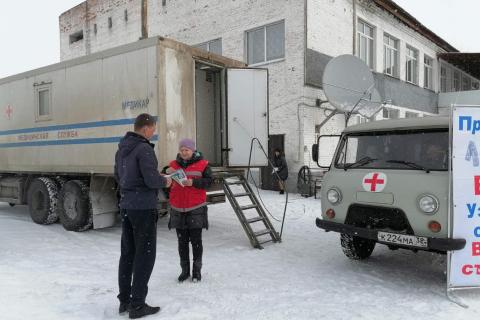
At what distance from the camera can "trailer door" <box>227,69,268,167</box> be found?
25.9ft

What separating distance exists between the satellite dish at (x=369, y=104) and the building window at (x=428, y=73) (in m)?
10.7

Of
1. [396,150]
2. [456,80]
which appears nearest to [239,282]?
[396,150]

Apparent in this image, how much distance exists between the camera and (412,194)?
4586mm

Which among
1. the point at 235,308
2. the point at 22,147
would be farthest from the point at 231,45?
the point at 235,308

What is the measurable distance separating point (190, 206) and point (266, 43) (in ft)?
37.0

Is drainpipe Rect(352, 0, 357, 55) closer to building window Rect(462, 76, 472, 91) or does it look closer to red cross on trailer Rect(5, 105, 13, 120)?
red cross on trailer Rect(5, 105, 13, 120)

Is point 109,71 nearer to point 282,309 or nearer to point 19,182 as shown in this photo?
point 19,182

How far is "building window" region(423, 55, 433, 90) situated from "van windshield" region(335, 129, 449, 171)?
18.9 m

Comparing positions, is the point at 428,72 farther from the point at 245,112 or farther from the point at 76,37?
the point at 76,37

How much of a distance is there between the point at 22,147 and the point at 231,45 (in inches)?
356

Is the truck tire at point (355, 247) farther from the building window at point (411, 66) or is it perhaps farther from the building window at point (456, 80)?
the building window at point (456, 80)

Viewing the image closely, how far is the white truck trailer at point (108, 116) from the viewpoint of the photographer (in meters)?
6.76

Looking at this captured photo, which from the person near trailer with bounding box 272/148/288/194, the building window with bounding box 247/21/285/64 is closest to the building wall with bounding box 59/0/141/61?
the building window with bounding box 247/21/285/64

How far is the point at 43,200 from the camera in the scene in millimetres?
8773
